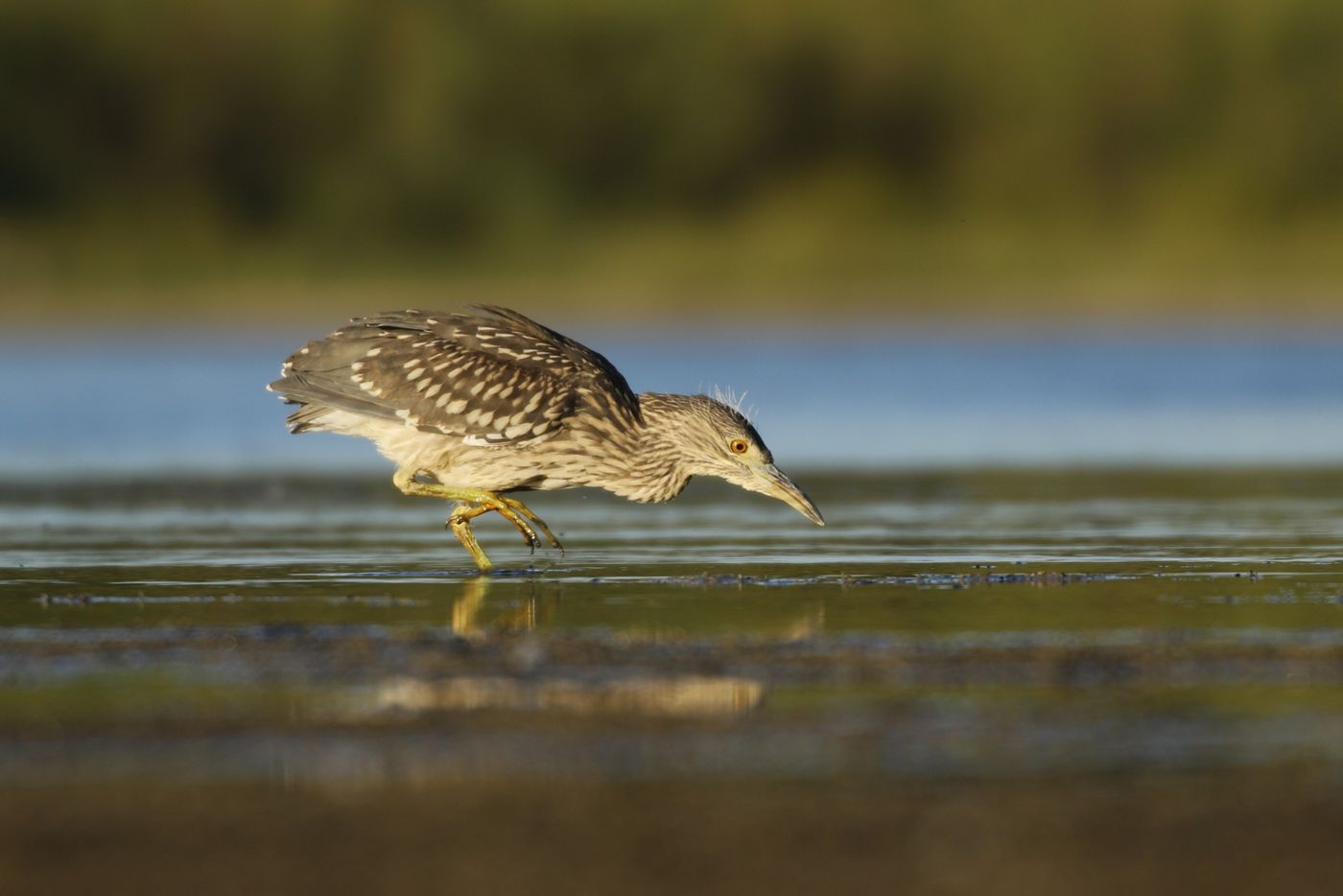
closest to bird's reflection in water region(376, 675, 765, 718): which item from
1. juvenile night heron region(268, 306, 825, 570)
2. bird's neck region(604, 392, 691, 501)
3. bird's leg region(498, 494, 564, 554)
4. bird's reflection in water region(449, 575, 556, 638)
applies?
bird's reflection in water region(449, 575, 556, 638)

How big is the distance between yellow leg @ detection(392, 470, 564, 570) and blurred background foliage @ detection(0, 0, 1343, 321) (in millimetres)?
57980

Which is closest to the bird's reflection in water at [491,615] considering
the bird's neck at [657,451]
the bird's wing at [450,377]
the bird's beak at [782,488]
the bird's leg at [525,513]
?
the bird's leg at [525,513]

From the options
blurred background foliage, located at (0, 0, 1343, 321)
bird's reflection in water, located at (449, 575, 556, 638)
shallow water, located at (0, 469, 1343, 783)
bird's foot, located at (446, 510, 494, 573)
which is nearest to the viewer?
shallow water, located at (0, 469, 1343, 783)

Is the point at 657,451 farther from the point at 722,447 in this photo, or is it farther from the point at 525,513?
the point at 525,513

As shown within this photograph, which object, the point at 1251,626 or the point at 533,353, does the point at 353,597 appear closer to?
the point at 533,353

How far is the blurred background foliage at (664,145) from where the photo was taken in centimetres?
7825

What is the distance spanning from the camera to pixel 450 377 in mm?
13633

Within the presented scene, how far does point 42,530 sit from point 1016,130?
3143 inches

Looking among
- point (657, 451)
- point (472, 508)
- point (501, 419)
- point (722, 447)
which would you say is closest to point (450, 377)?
point (501, 419)

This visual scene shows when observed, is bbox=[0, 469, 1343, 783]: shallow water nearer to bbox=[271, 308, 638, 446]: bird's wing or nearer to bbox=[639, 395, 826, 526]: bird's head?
bbox=[639, 395, 826, 526]: bird's head

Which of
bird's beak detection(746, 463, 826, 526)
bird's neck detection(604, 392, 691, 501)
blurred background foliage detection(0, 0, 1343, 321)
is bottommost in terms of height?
bird's beak detection(746, 463, 826, 526)

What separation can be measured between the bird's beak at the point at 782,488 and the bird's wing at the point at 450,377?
84cm

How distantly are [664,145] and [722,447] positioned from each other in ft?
256

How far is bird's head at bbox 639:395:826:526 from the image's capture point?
1359 centimetres
